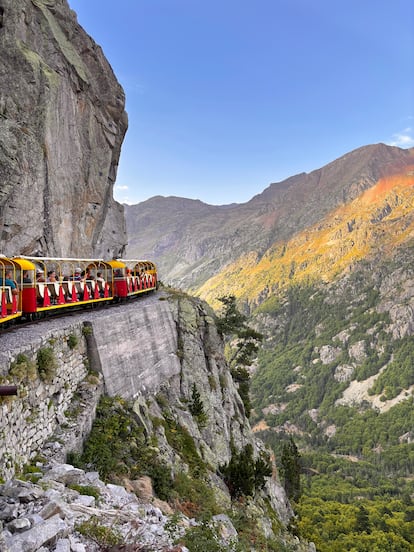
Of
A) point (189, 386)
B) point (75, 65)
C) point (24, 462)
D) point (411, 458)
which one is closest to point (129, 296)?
point (189, 386)

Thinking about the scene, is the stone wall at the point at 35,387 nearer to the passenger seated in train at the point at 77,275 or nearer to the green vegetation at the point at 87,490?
the green vegetation at the point at 87,490

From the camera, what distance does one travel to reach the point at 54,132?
39.3 m

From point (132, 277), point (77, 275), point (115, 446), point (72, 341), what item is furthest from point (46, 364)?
point (132, 277)

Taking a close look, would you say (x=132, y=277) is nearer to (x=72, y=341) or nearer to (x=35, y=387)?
(x=72, y=341)

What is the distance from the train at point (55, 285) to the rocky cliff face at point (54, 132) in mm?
12085

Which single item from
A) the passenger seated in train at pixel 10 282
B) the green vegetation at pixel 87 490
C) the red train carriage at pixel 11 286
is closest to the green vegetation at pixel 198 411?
the red train carriage at pixel 11 286

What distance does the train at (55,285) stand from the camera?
16.9 metres

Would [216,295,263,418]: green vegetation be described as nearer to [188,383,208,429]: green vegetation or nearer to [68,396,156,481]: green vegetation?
[188,383,208,429]: green vegetation

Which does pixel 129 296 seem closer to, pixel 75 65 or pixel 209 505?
pixel 209 505

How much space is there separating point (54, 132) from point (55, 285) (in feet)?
84.5

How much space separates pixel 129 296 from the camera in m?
30.0

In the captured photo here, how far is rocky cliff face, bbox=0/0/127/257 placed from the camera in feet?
114

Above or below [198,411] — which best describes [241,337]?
above

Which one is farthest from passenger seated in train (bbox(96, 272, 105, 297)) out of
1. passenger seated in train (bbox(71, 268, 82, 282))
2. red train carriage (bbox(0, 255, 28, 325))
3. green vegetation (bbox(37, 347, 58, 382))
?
green vegetation (bbox(37, 347, 58, 382))
